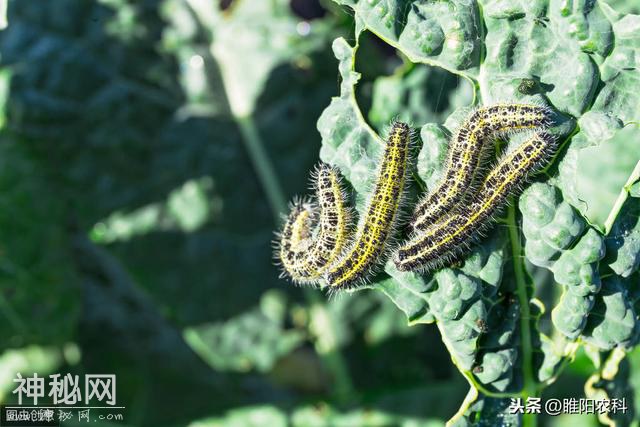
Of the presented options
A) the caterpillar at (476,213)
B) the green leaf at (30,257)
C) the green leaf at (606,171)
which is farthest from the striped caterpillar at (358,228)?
the green leaf at (30,257)

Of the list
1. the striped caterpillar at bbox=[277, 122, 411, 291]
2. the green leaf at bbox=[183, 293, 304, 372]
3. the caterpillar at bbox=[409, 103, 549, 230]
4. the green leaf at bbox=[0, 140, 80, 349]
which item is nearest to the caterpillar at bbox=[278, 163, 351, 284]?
the striped caterpillar at bbox=[277, 122, 411, 291]

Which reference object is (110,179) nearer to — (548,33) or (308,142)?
(308,142)

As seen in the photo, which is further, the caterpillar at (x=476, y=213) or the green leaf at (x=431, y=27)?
the green leaf at (x=431, y=27)

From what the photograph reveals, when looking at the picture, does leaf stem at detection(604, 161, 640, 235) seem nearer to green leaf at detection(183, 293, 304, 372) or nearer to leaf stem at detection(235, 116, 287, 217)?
leaf stem at detection(235, 116, 287, 217)

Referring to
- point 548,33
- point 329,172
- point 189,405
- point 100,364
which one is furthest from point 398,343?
point 548,33

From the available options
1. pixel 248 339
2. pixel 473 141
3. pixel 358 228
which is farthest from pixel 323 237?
pixel 248 339

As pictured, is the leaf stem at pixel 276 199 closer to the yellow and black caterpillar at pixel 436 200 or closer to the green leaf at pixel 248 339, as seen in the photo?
the green leaf at pixel 248 339

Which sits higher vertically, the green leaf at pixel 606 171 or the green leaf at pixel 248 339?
the green leaf at pixel 606 171

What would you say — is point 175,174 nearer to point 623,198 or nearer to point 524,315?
point 524,315
